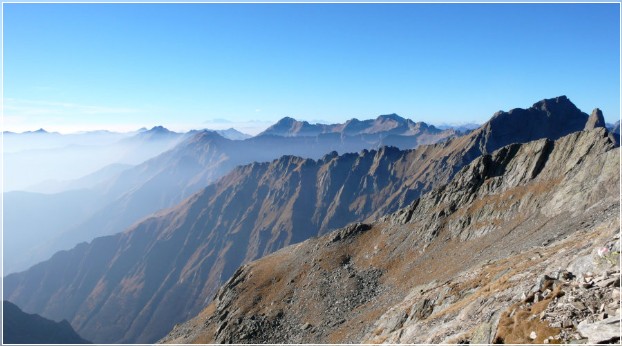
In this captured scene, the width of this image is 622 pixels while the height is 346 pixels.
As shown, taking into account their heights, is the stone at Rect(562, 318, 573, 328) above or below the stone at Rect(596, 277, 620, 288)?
below

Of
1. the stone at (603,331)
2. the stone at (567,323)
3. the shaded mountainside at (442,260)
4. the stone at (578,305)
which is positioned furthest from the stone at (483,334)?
the stone at (603,331)

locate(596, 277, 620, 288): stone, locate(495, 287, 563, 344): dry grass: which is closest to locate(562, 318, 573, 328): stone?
locate(495, 287, 563, 344): dry grass

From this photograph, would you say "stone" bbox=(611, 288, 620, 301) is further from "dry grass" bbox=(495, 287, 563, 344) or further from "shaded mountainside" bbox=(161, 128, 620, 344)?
"shaded mountainside" bbox=(161, 128, 620, 344)

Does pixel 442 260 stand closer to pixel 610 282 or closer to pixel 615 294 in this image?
pixel 610 282

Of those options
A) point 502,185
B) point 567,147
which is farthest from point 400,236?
point 567,147

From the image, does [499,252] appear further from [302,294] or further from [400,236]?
[302,294]

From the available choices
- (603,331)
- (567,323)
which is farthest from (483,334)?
(603,331)

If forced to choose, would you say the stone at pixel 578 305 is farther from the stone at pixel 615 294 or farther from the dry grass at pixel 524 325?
the dry grass at pixel 524 325
